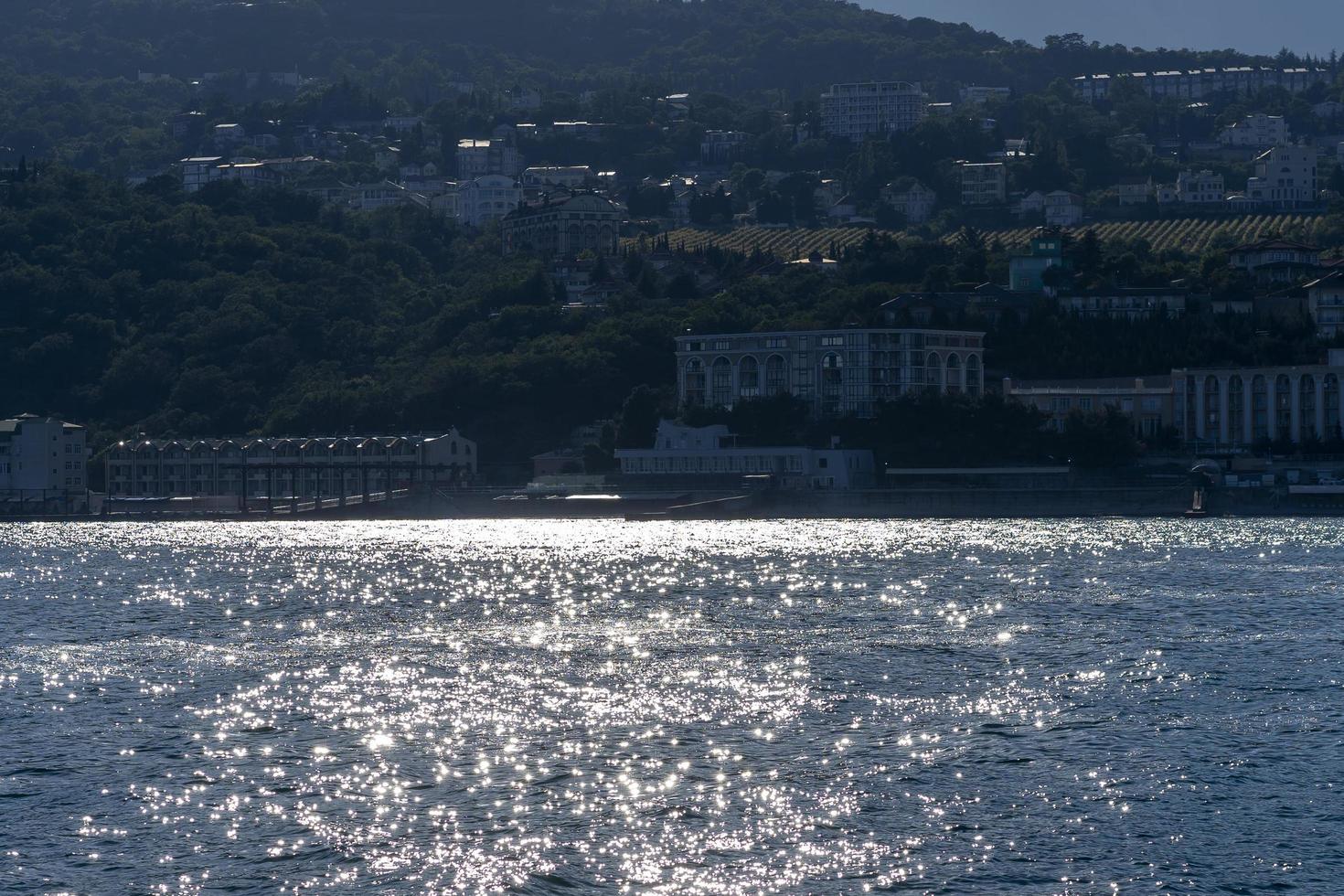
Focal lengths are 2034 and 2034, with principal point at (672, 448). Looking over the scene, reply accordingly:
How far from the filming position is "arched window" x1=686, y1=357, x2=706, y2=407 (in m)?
161

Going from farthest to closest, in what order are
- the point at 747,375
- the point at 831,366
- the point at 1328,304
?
the point at 747,375 < the point at 1328,304 < the point at 831,366

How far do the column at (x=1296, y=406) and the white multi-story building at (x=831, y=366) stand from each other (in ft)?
78.0

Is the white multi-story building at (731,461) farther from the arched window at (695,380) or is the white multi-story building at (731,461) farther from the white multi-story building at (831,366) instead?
the arched window at (695,380)

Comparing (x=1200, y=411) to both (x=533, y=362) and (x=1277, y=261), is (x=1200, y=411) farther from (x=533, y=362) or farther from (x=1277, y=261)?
(x=533, y=362)

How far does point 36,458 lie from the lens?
168m

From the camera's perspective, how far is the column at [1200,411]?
5851 inches

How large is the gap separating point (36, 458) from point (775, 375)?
61.9m

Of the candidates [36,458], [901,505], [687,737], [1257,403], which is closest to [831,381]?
[901,505]

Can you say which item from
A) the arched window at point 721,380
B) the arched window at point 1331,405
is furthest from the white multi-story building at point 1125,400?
the arched window at point 721,380

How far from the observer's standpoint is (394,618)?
71938mm

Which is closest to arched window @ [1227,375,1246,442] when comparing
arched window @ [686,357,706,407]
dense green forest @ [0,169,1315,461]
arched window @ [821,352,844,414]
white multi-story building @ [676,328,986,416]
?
dense green forest @ [0,169,1315,461]

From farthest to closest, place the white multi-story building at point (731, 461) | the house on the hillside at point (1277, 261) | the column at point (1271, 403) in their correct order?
the house on the hillside at point (1277, 261) → the column at point (1271, 403) → the white multi-story building at point (731, 461)

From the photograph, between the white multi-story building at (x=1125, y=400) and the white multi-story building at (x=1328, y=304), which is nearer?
the white multi-story building at (x=1125, y=400)

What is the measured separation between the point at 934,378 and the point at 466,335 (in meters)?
52.8
